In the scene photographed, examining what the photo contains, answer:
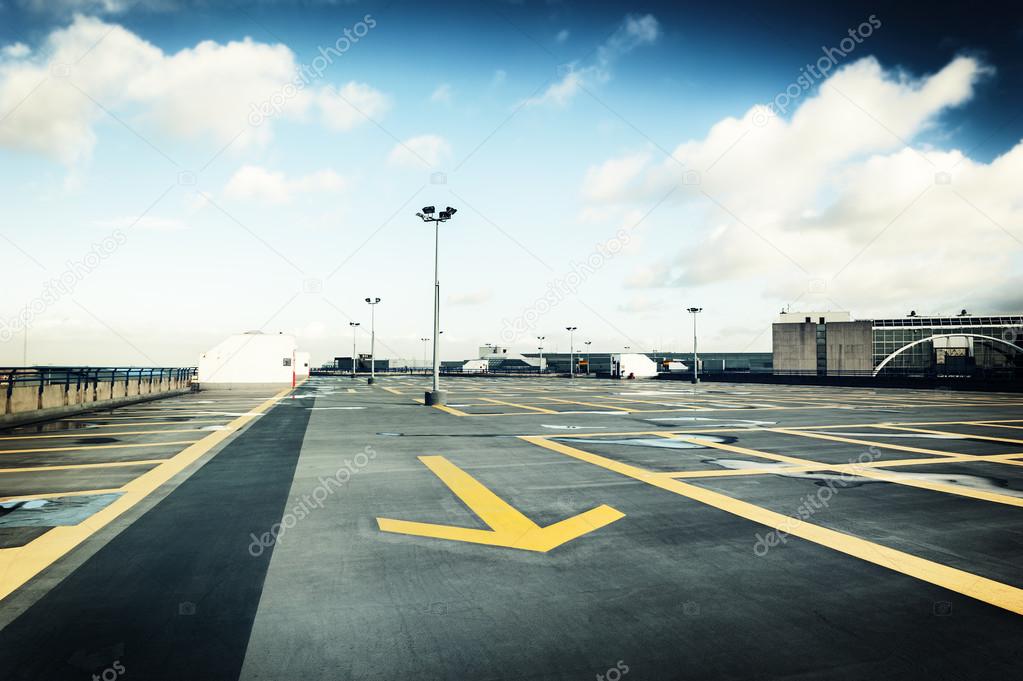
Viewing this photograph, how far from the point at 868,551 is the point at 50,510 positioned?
28.4 feet

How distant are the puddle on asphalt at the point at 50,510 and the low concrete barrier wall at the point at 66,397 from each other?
→ 39.1 ft

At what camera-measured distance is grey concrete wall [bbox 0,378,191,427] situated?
638 inches

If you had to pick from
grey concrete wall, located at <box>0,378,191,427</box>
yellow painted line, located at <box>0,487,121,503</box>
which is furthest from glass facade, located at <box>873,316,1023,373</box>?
yellow painted line, located at <box>0,487,121,503</box>

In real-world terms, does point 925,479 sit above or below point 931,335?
below

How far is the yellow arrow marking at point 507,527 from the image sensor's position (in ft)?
17.7

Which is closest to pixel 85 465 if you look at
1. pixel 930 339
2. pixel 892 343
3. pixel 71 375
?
pixel 71 375

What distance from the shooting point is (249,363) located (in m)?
42.6

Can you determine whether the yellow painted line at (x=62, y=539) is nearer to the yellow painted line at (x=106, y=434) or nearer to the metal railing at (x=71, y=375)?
the yellow painted line at (x=106, y=434)

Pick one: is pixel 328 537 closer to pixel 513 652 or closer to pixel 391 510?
pixel 391 510

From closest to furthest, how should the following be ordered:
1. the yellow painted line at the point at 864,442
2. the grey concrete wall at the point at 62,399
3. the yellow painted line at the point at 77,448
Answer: the yellow painted line at the point at 77,448 < the yellow painted line at the point at 864,442 < the grey concrete wall at the point at 62,399

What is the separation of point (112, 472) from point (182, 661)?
22.9ft

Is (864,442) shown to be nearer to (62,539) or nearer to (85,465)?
(62,539)

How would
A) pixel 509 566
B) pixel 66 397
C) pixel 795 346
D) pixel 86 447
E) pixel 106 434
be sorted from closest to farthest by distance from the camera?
1. pixel 509 566
2. pixel 86 447
3. pixel 106 434
4. pixel 66 397
5. pixel 795 346

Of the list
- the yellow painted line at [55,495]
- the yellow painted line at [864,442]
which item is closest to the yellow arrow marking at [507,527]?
the yellow painted line at [55,495]
